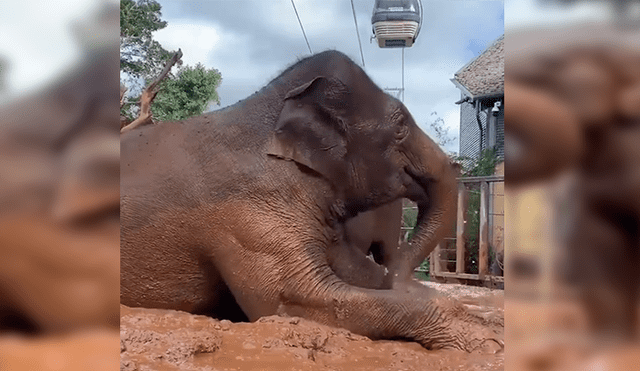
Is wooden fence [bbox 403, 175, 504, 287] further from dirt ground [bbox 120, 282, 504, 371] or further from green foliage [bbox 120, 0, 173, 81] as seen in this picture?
green foliage [bbox 120, 0, 173, 81]

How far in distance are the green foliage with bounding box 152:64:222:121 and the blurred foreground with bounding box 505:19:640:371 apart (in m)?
1.26

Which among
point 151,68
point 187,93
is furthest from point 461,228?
point 151,68

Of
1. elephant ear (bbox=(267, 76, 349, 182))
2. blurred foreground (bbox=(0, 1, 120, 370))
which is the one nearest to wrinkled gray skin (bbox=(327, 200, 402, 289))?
elephant ear (bbox=(267, 76, 349, 182))

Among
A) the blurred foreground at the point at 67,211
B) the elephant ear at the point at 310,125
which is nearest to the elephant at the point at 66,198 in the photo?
the blurred foreground at the point at 67,211

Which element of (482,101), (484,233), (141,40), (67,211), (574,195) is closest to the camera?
(574,195)

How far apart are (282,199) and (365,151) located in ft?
1.13

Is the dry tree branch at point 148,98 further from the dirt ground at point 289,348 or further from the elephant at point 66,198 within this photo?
the elephant at point 66,198

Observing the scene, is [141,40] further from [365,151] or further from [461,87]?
[461,87]

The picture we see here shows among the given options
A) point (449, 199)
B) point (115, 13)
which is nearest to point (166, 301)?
point (449, 199)

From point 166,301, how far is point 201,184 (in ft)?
1.41

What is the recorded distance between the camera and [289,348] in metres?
1.61

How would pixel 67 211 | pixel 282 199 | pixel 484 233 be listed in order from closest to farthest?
1. pixel 67 211
2. pixel 484 233
3. pixel 282 199

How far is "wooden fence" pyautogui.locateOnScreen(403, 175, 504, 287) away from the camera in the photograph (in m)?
1.44

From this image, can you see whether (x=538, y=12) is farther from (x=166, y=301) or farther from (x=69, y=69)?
(x=166, y=301)
